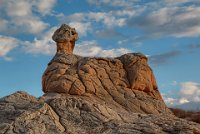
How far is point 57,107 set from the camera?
12.1m

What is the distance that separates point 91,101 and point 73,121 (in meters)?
6.06

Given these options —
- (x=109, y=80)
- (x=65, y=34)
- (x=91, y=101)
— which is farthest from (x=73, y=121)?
(x=65, y=34)

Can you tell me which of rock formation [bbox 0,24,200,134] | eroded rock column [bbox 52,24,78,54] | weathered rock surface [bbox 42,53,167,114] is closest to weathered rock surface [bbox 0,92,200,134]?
rock formation [bbox 0,24,200,134]

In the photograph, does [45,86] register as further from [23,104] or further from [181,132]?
[181,132]

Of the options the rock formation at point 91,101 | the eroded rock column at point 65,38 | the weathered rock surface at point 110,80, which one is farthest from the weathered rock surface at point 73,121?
the eroded rock column at point 65,38

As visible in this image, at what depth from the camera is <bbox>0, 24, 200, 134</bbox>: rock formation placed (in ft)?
37.4

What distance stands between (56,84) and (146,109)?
416 cm

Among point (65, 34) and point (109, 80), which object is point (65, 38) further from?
point (109, 80)

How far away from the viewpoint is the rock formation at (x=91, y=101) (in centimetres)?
1141

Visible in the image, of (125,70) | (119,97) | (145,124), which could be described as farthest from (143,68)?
(145,124)

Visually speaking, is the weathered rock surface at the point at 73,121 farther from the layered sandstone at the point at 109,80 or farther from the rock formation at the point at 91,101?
the layered sandstone at the point at 109,80

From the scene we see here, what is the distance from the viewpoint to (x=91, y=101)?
58.2ft

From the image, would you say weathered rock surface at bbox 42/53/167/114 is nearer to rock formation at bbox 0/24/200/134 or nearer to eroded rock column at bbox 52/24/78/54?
rock formation at bbox 0/24/200/134

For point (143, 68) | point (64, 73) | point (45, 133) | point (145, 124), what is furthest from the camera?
point (143, 68)
